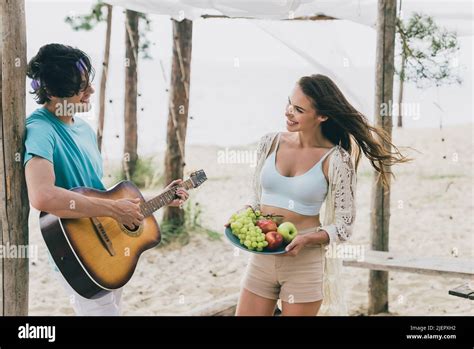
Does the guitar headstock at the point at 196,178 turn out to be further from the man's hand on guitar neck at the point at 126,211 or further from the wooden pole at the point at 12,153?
the wooden pole at the point at 12,153

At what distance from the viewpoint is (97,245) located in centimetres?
230

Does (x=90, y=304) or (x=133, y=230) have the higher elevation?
(x=133, y=230)

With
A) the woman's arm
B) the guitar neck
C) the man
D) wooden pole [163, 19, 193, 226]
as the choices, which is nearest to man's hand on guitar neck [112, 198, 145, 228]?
the man

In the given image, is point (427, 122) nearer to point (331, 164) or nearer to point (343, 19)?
point (343, 19)

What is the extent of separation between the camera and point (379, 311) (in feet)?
13.9

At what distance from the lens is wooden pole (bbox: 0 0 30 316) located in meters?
2.36

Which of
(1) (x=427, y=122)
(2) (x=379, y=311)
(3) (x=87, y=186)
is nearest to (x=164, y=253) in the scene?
(2) (x=379, y=311)

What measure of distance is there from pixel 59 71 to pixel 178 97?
346 centimetres

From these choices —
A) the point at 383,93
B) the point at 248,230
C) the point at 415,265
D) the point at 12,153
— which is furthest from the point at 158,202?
the point at 383,93

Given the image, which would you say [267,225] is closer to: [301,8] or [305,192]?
[305,192]

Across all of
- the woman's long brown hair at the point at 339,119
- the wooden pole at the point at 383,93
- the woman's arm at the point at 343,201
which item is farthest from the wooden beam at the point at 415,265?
the woman's arm at the point at 343,201

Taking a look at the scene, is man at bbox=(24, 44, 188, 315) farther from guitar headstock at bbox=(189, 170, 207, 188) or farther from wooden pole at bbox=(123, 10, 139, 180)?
wooden pole at bbox=(123, 10, 139, 180)
